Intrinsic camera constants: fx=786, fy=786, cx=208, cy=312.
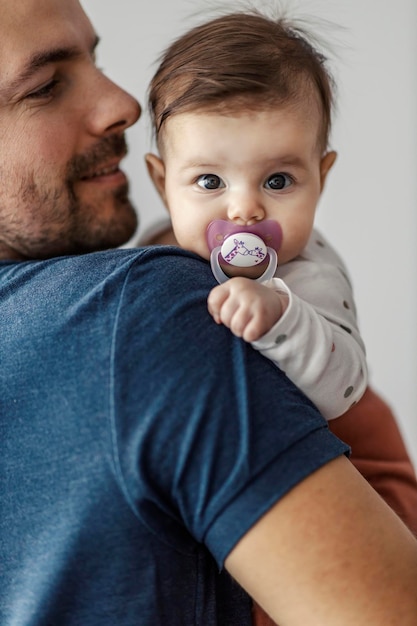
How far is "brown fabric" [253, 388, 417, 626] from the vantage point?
1.15m

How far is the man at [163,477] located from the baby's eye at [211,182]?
114 millimetres

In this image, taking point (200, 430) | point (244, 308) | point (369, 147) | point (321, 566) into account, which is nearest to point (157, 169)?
point (244, 308)

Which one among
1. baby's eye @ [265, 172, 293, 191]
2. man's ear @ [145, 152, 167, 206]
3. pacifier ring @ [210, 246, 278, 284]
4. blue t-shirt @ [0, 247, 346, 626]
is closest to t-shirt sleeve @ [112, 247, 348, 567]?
blue t-shirt @ [0, 247, 346, 626]

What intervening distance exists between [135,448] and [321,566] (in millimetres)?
220

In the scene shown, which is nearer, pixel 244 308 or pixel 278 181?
pixel 244 308

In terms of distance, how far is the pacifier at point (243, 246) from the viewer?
3.25 ft

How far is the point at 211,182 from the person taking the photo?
→ 103 centimetres

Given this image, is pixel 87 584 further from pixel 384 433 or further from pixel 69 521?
pixel 384 433

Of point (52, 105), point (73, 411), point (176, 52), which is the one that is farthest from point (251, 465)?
point (52, 105)

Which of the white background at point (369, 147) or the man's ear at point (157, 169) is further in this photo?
the white background at point (369, 147)

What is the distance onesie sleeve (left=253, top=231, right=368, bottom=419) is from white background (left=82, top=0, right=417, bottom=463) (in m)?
1.14

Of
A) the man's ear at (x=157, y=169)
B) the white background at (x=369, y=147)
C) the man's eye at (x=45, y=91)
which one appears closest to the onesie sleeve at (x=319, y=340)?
the man's ear at (x=157, y=169)

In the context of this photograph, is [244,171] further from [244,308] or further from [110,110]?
[110,110]

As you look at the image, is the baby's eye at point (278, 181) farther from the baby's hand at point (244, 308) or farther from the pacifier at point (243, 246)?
the baby's hand at point (244, 308)
